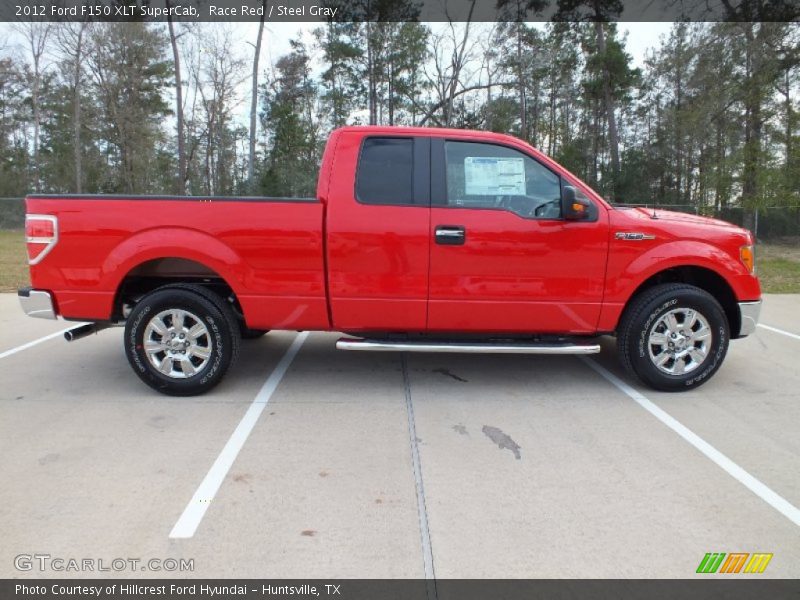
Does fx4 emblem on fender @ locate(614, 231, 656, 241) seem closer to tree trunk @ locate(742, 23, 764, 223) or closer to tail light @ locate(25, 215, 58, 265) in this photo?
tail light @ locate(25, 215, 58, 265)

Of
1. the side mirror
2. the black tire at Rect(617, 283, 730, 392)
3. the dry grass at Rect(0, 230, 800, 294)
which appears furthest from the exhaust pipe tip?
the dry grass at Rect(0, 230, 800, 294)

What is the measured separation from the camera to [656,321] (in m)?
4.26

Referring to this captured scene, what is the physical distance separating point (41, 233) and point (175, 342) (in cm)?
130

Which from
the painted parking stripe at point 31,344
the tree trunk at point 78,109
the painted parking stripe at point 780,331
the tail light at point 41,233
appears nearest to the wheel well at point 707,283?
the painted parking stripe at point 780,331

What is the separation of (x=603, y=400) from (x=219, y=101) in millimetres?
38364

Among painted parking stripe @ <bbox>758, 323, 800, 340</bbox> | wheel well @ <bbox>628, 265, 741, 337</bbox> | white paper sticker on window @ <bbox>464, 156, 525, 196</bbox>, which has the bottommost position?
painted parking stripe @ <bbox>758, 323, 800, 340</bbox>

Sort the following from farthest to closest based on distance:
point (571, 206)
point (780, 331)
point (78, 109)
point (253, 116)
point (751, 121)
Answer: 1. point (78, 109)
2. point (253, 116)
3. point (751, 121)
4. point (780, 331)
5. point (571, 206)

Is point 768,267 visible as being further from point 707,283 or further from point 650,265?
point 650,265

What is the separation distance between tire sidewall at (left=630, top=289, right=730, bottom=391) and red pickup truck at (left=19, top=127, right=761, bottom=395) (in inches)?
0.4

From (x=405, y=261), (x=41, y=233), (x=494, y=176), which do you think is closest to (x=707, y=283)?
(x=494, y=176)

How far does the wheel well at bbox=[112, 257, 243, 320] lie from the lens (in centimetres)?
434

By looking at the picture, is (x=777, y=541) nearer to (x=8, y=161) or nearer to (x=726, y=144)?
(x=726, y=144)

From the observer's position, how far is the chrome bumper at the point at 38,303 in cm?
419

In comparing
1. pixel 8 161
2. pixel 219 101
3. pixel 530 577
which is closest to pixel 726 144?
pixel 530 577
